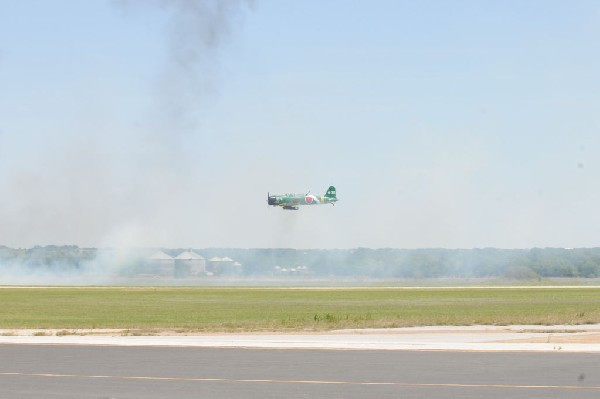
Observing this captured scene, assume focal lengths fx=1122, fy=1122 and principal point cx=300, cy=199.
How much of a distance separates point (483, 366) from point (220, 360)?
306 inches

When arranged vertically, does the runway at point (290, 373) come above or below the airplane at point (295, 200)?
below

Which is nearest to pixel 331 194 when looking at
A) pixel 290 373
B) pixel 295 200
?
pixel 295 200

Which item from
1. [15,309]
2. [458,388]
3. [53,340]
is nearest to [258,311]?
[15,309]

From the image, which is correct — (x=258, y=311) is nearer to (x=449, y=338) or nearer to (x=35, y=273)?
(x=449, y=338)

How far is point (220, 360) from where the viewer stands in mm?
32781

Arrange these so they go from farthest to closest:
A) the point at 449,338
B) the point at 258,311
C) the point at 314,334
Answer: the point at 258,311 < the point at 314,334 < the point at 449,338

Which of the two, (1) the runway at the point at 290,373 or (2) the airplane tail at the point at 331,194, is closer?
(1) the runway at the point at 290,373

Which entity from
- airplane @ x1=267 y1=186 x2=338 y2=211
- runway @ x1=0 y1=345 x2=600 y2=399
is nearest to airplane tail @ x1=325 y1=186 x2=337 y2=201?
airplane @ x1=267 y1=186 x2=338 y2=211

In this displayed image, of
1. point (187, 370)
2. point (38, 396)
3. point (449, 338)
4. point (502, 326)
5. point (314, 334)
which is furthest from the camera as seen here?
point (502, 326)

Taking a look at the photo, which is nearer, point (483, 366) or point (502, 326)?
point (483, 366)

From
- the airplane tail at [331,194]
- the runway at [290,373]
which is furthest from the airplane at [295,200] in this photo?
the runway at [290,373]

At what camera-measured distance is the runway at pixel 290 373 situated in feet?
79.9

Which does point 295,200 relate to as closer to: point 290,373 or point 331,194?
point 331,194

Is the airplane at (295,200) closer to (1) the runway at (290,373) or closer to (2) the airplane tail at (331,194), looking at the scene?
(2) the airplane tail at (331,194)
